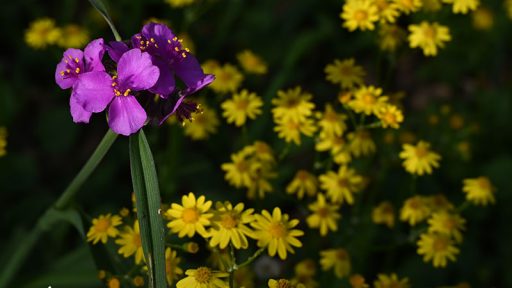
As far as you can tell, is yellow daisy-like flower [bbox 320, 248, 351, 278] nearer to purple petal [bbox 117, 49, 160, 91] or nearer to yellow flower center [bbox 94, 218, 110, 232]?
yellow flower center [bbox 94, 218, 110, 232]

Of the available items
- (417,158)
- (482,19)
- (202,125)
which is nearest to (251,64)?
(202,125)

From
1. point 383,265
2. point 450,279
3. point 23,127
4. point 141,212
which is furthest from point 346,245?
point 23,127

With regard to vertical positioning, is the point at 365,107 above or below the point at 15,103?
below

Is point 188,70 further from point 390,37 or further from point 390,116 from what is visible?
point 390,37

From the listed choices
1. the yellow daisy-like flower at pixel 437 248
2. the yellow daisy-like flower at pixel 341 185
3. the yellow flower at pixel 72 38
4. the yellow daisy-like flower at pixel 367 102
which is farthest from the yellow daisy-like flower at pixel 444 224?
the yellow flower at pixel 72 38

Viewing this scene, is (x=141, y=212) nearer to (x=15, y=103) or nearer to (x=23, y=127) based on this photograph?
(x=15, y=103)
